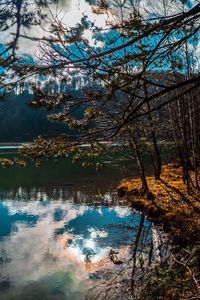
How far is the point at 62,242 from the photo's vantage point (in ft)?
21.1

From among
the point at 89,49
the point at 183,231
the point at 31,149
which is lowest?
the point at 183,231

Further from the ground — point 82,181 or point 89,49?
point 89,49

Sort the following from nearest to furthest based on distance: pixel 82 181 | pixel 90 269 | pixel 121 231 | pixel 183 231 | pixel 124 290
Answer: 1. pixel 124 290
2. pixel 90 269
3. pixel 183 231
4. pixel 121 231
5. pixel 82 181

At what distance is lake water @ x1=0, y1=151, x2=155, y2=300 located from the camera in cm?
447

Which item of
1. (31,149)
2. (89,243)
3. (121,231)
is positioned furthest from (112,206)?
(31,149)

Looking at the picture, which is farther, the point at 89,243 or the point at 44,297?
the point at 89,243

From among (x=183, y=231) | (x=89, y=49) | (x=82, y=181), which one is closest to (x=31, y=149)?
(x=89, y=49)

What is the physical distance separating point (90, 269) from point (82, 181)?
11610mm

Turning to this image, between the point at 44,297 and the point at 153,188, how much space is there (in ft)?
23.6

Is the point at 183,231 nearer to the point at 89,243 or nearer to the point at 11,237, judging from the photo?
the point at 89,243

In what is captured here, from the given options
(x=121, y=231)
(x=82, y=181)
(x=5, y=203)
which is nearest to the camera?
(x=121, y=231)

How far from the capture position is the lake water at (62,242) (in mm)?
4475

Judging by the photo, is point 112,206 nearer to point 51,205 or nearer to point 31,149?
point 51,205

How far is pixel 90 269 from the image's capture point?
16.1 ft
